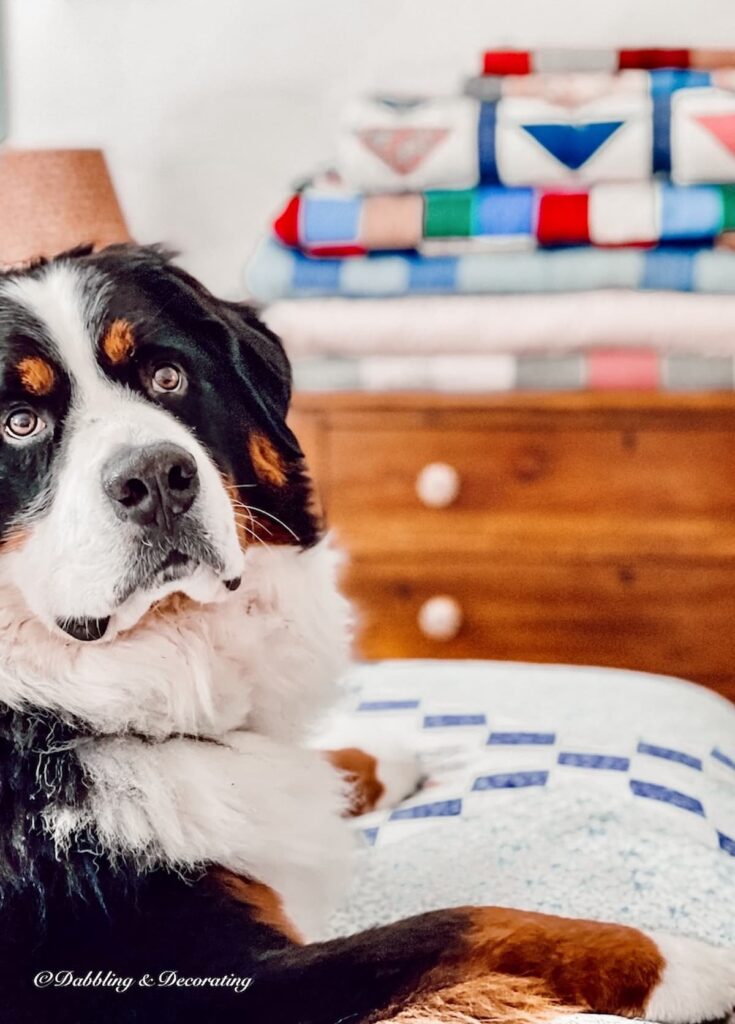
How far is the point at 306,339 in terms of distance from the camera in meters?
1.57

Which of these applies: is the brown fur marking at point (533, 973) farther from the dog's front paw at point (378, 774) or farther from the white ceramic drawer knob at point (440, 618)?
the white ceramic drawer knob at point (440, 618)

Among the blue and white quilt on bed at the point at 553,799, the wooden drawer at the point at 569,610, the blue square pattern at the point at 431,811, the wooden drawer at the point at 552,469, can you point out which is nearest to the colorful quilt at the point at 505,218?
the wooden drawer at the point at 552,469

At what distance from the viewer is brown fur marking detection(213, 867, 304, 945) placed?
0.70 metres

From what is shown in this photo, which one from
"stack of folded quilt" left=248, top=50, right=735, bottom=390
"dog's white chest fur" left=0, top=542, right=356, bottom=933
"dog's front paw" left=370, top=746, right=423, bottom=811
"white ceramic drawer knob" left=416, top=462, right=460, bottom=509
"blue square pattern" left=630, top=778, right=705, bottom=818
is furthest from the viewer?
"stack of folded quilt" left=248, top=50, right=735, bottom=390

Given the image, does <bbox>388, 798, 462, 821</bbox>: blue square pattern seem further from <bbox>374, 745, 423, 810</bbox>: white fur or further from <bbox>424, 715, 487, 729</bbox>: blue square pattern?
<bbox>424, 715, 487, 729</bbox>: blue square pattern

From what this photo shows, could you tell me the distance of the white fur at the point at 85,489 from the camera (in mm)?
692

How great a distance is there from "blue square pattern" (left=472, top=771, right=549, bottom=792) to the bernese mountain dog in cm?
21

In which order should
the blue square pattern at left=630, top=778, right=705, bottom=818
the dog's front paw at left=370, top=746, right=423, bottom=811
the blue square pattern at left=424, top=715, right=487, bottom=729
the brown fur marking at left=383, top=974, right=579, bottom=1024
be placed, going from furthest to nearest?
the blue square pattern at left=424, top=715, right=487, bottom=729 → the dog's front paw at left=370, top=746, right=423, bottom=811 → the blue square pattern at left=630, top=778, right=705, bottom=818 → the brown fur marking at left=383, top=974, right=579, bottom=1024

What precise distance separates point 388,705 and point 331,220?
685 millimetres

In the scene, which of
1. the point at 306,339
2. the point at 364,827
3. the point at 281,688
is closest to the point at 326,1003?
the point at 281,688

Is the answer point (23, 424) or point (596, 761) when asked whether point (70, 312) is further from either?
point (596, 761)

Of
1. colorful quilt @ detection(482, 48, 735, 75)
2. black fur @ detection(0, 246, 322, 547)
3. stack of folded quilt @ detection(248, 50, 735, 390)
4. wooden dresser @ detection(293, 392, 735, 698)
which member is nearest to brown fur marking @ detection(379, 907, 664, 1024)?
black fur @ detection(0, 246, 322, 547)

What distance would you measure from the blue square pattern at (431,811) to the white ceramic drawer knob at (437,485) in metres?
0.49

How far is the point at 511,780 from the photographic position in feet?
3.33
